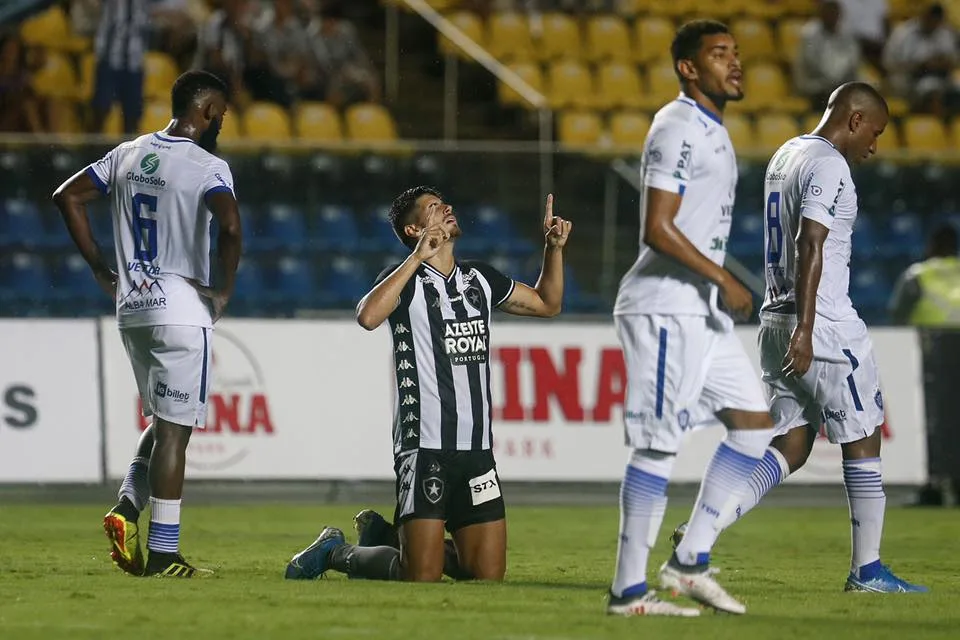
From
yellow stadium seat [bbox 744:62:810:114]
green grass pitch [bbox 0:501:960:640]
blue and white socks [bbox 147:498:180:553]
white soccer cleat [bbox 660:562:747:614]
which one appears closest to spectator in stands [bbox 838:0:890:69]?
yellow stadium seat [bbox 744:62:810:114]

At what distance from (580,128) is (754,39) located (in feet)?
11.8

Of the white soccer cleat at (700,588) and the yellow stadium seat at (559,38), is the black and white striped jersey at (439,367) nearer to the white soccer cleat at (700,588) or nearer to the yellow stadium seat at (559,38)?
the white soccer cleat at (700,588)

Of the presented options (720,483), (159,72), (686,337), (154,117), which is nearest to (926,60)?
(159,72)

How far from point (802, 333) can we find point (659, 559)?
2464mm

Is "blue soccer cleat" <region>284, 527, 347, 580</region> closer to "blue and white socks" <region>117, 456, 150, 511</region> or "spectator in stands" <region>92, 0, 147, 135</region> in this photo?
"blue and white socks" <region>117, 456, 150, 511</region>

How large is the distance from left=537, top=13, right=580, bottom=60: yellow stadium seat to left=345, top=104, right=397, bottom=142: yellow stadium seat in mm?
2594

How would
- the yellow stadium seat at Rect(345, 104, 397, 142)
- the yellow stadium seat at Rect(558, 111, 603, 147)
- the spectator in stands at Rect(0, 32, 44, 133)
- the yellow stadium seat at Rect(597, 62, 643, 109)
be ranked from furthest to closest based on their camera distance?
the yellow stadium seat at Rect(597, 62, 643, 109)
the yellow stadium seat at Rect(558, 111, 603, 147)
the yellow stadium seat at Rect(345, 104, 397, 142)
the spectator in stands at Rect(0, 32, 44, 133)

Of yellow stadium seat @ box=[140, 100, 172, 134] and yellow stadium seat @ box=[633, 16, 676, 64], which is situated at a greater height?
yellow stadium seat @ box=[633, 16, 676, 64]

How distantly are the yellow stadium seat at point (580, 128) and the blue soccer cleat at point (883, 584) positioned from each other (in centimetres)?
965

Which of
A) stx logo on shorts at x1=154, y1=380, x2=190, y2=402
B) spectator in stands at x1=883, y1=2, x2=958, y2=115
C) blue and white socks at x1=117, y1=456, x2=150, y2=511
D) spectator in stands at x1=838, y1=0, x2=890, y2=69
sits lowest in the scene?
blue and white socks at x1=117, y1=456, x2=150, y2=511

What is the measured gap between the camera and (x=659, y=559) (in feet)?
29.5

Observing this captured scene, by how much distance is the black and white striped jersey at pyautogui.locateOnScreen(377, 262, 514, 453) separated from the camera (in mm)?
7512

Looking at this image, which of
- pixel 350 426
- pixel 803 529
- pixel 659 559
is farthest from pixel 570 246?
pixel 659 559

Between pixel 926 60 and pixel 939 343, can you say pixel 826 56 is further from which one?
pixel 939 343
